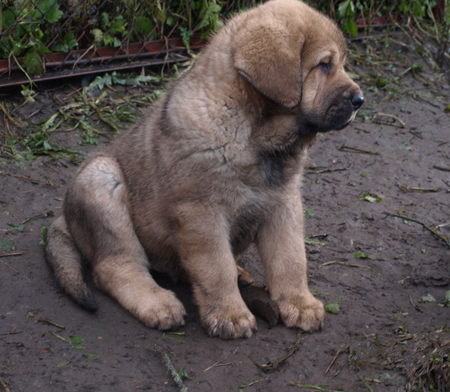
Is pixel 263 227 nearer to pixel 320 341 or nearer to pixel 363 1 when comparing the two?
pixel 320 341

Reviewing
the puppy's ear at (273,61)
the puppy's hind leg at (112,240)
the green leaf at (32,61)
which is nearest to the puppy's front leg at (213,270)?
the puppy's hind leg at (112,240)

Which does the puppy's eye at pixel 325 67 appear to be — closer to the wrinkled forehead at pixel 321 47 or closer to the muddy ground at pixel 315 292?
the wrinkled forehead at pixel 321 47

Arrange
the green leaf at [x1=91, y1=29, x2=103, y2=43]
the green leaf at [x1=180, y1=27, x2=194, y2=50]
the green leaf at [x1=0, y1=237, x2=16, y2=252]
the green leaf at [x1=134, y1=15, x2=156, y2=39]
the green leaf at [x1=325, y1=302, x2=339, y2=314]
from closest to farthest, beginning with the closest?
the green leaf at [x1=325, y1=302, x2=339, y2=314] → the green leaf at [x1=0, y1=237, x2=16, y2=252] → the green leaf at [x1=91, y1=29, x2=103, y2=43] → the green leaf at [x1=134, y1=15, x2=156, y2=39] → the green leaf at [x1=180, y1=27, x2=194, y2=50]

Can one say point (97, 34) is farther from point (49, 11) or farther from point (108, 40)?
point (49, 11)

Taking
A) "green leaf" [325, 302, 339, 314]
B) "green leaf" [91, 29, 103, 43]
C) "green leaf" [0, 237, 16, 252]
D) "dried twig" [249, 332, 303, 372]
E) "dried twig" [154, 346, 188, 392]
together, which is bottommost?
"green leaf" [325, 302, 339, 314]

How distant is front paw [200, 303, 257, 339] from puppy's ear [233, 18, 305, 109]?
126 centimetres

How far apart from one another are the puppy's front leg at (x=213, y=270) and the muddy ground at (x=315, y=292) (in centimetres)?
10

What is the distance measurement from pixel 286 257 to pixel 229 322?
0.62 metres

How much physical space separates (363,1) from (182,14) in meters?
3.17

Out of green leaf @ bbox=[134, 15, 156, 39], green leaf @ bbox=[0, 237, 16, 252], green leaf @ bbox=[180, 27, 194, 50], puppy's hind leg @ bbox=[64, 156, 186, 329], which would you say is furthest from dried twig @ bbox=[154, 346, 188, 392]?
green leaf @ bbox=[180, 27, 194, 50]

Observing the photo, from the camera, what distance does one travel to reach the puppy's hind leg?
11.7 ft

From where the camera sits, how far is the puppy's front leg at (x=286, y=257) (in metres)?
3.61

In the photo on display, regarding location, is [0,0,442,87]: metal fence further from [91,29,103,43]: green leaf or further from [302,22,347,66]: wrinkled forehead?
[302,22,347,66]: wrinkled forehead

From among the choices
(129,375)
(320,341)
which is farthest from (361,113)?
(129,375)
